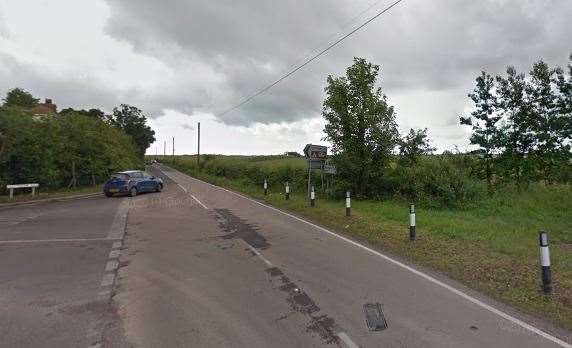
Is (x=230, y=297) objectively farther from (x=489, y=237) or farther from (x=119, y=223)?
(x=119, y=223)

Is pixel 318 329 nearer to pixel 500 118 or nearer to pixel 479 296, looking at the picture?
pixel 479 296

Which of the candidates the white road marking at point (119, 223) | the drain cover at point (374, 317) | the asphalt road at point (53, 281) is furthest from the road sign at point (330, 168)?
the drain cover at point (374, 317)

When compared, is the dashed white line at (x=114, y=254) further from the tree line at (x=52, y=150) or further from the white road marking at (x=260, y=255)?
the tree line at (x=52, y=150)

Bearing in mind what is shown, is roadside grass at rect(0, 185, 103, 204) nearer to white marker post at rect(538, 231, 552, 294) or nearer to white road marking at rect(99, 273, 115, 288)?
white road marking at rect(99, 273, 115, 288)

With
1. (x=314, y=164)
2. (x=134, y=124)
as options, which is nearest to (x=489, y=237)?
(x=314, y=164)

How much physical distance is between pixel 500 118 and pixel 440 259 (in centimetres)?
2534

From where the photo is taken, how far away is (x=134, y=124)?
81688mm

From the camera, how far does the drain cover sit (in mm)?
4855

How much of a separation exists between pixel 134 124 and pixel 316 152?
70334 mm

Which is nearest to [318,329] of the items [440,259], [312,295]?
[312,295]

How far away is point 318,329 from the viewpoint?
4.78m

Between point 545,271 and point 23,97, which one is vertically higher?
point 23,97

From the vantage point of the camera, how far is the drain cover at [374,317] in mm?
4855

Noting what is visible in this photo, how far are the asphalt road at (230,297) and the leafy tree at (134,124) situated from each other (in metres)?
74.6
